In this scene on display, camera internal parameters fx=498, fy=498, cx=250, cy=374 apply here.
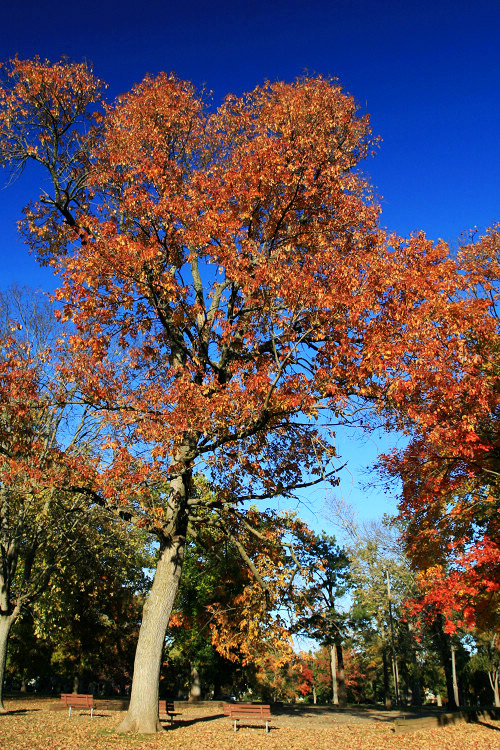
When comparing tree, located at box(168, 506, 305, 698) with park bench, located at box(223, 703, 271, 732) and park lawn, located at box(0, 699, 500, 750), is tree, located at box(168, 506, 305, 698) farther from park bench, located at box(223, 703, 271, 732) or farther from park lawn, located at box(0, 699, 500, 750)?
park bench, located at box(223, 703, 271, 732)

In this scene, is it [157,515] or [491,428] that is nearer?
[157,515]

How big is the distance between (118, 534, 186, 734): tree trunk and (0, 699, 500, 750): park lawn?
435 mm

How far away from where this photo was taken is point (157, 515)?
10.8 metres

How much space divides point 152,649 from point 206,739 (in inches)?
82.2

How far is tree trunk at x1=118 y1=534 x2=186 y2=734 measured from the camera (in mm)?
10297

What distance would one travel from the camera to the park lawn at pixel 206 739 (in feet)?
29.8

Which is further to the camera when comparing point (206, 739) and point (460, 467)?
point (460, 467)

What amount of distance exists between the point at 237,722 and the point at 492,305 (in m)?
15.1

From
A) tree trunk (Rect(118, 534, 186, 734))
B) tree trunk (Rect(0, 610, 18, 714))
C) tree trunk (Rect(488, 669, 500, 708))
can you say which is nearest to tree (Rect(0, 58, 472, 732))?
tree trunk (Rect(118, 534, 186, 734))

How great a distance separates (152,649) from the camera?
1070 cm

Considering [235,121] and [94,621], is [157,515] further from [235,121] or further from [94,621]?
[94,621]

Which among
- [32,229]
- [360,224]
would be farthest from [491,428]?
[32,229]

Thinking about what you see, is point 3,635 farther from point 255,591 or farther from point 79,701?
A: point 255,591

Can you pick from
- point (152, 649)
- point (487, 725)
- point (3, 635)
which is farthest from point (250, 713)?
point (487, 725)
